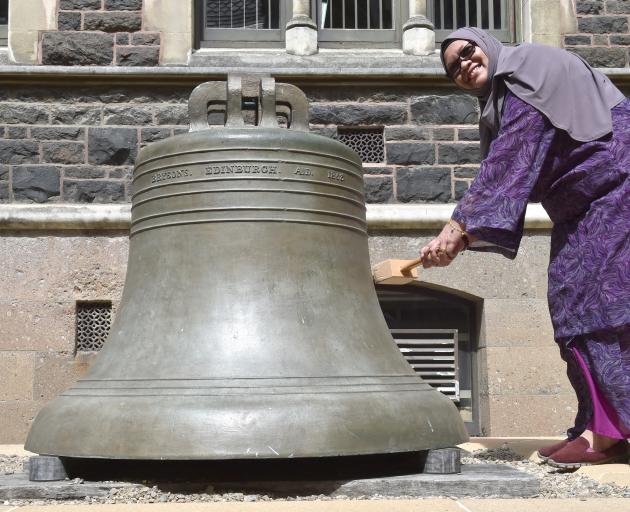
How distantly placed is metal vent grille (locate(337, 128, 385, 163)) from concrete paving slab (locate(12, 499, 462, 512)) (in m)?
3.79

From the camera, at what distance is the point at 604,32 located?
612 cm

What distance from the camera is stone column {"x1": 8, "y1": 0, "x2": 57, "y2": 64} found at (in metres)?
5.96

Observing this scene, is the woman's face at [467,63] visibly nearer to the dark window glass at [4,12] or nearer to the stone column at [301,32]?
the stone column at [301,32]

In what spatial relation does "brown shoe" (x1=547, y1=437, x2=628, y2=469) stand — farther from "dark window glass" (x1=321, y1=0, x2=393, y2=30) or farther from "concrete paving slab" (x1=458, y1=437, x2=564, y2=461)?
"dark window glass" (x1=321, y1=0, x2=393, y2=30)

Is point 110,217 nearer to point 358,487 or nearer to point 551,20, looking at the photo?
point 551,20

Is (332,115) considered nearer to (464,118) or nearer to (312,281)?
(464,118)

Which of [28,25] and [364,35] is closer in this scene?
[28,25]

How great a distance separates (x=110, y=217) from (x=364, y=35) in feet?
6.78

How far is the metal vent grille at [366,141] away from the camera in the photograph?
6.04m

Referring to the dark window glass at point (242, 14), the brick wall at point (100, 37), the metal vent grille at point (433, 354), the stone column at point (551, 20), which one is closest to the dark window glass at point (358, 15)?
the dark window glass at point (242, 14)

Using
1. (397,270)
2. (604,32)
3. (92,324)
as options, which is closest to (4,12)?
(92,324)

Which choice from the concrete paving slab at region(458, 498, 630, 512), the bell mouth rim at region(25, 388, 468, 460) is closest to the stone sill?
the bell mouth rim at region(25, 388, 468, 460)

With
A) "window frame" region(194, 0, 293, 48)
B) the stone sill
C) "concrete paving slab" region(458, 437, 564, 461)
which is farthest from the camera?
"window frame" region(194, 0, 293, 48)

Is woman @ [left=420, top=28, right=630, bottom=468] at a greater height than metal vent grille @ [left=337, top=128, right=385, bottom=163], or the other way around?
metal vent grille @ [left=337, top=128, right=385, bottom=163]
